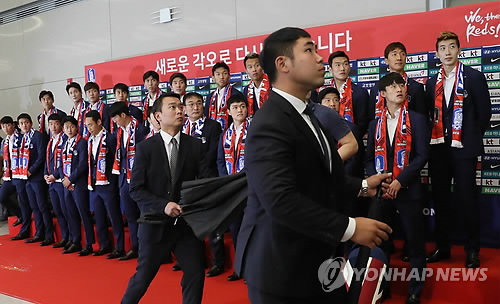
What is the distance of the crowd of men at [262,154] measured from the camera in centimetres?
269

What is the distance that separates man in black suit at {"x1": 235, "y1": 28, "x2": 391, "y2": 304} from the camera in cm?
138

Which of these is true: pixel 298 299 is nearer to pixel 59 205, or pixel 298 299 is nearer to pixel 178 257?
pixel 178 257

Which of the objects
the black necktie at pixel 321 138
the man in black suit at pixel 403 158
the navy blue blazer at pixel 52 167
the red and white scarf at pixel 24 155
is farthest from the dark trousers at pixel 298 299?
the red and white scarf at pixel 24 155

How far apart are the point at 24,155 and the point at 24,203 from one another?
0.78 m

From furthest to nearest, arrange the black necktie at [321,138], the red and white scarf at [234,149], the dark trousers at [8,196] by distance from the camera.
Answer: the dark trousers at [8,196] < the red and white scarf at [234,149] < the black necktie at [321,138]

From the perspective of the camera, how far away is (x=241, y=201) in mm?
1991

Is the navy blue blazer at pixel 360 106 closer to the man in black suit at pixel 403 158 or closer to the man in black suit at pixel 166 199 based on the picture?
the man in black suit at pixel 403 158

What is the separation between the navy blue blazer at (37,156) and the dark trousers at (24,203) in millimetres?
358

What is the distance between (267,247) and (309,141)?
38 centimetres

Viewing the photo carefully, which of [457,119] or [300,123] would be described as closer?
[300,123]

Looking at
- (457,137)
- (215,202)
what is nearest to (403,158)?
(457,137)

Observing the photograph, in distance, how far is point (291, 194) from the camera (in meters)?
1.38

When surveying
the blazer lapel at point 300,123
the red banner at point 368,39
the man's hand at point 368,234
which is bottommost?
the man's hand at point 368,234

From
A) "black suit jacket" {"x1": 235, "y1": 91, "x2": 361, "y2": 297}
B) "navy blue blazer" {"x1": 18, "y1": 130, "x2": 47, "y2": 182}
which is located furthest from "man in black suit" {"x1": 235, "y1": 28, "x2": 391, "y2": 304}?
"navy blue blazer" {"x1": 18, "y1": 130, "x2": 47, "y2": 182}
